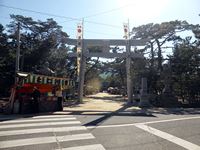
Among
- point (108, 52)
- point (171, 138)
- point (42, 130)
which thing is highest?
point (108, 52)

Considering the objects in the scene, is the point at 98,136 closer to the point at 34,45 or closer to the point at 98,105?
the point at 98,105

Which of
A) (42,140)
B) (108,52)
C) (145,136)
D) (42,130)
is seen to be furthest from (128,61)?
(42,140)

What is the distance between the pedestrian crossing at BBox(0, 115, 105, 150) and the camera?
8.39 meters

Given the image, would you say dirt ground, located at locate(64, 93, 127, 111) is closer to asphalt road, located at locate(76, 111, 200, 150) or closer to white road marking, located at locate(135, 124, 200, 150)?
asphalt road, located at locate(76, 111, 200, 150)

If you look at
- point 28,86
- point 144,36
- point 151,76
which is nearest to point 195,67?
point 151,76

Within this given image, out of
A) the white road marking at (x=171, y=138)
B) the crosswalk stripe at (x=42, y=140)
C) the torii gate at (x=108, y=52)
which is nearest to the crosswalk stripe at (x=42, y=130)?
the crosswalk stripe at (x=42, y=140)

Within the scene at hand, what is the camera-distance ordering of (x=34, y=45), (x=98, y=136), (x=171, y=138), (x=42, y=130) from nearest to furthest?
(x=171, y=138), (x=98, y=136), (x=42, y=130), (x=34, y=45)

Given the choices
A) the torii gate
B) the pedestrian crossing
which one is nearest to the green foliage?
the torii gate

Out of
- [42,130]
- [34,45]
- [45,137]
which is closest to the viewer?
[45,137]

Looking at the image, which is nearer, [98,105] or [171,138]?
[171,138]

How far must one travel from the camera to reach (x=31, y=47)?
141 feet

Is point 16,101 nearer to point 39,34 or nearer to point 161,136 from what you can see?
point 161,136

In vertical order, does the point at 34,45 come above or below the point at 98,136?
above

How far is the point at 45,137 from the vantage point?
31.7 feet
